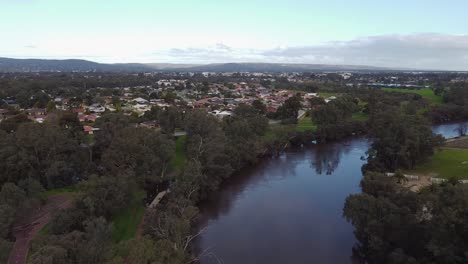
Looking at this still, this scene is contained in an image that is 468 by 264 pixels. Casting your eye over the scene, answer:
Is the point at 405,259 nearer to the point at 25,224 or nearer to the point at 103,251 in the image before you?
the point at 103,251

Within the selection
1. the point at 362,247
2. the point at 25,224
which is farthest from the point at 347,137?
the point at 25,224

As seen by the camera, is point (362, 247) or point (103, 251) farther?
point (362, 247)

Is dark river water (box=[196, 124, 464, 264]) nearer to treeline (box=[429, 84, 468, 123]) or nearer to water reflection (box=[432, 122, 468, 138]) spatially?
water reflection (box=[432, 122, 468, 138])

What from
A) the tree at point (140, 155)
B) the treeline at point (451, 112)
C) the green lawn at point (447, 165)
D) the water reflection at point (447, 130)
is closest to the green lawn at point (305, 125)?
the green lawn at point (447, 165)

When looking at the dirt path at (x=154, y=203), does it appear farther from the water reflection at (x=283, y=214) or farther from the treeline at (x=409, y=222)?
the treeline at (x=409, y=222)

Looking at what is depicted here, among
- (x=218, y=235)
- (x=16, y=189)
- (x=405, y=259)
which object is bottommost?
(x=218, y=235)

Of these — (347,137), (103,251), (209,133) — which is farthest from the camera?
(347,137)

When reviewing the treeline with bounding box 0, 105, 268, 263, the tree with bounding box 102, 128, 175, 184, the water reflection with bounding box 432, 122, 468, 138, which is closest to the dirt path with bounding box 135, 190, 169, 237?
the treeline with bounding box 0, 105, 268, 263
